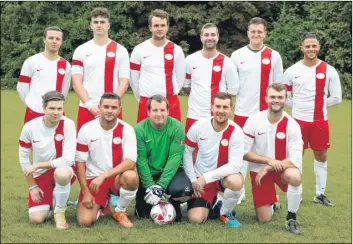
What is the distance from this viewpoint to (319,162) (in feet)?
21.1

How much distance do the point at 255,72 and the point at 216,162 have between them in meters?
1.33

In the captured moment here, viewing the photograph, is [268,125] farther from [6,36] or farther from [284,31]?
[6,36]

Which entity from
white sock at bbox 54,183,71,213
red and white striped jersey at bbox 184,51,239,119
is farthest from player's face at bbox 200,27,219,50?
white sock at bbox 54,183,71,213

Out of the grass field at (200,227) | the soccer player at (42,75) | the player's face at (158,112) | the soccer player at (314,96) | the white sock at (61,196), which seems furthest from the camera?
the soccer player at (314,96)

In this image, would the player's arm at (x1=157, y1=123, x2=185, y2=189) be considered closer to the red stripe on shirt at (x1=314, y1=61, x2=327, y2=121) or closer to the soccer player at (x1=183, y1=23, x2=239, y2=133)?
the soccer player at (x1=183, y1=23, x2=239, y2=133)

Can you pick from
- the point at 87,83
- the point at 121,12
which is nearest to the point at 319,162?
the point at 87,83

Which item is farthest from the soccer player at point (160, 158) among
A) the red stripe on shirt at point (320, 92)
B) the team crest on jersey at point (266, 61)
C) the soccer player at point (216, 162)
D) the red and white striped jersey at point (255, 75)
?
the red stripe on shirt at point (320, 92)

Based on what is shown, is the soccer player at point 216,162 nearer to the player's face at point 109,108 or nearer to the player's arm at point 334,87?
the player's face at point 109,108

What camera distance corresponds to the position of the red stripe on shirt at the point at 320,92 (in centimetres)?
628

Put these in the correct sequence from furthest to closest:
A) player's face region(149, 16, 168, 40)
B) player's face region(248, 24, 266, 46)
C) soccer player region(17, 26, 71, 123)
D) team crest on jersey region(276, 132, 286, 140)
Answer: player's face region(248, 24, 266, 46) → soccer player region(17, 26, 71, 123) → player's face region(149, 16, 168, 40) → team crest on jersey region(276, 132, 286, 140)

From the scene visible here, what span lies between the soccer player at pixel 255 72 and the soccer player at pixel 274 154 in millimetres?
870

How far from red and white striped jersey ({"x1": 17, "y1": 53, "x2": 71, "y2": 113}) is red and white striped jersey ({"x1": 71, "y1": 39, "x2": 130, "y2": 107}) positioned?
6.5 inches

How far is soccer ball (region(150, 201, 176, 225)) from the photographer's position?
500 centimetres

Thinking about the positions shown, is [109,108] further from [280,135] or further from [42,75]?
[280,135]
